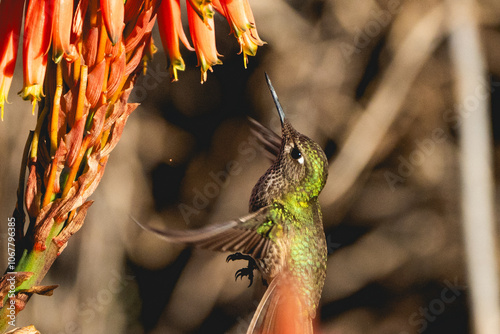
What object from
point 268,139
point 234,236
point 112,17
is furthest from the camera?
point 268,139

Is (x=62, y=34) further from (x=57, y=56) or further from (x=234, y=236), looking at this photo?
(x=234, y=236)

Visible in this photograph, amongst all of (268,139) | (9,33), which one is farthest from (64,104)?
(268,139)

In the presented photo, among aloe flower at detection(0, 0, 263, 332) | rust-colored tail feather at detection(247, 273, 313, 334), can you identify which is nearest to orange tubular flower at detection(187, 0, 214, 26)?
aloe flower at detection(0, 0, 263, 332)

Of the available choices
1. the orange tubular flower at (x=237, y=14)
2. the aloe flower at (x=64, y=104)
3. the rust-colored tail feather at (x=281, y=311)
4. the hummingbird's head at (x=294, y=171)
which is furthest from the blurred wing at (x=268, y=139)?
the aloe flower at (x=64, y=104)

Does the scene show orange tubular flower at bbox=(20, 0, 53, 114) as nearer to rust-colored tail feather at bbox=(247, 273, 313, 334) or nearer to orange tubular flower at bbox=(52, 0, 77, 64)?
orange tubular flower at bbox=(52, 0, 77, 64)

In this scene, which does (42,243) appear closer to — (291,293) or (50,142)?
(50,142)
